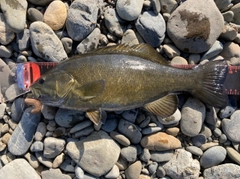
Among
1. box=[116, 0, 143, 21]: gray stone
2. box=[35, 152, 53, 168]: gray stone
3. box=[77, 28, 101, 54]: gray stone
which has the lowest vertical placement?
box=[35, 152, 53, 168]: gray stone

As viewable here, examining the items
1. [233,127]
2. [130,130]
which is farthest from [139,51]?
[233,127]

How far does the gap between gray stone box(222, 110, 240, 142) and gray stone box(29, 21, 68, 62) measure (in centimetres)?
262

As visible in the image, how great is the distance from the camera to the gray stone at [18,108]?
399 cm

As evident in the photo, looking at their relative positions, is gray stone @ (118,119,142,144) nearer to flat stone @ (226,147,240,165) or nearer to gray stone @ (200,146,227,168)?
gray stone @ (200,146,227,168)

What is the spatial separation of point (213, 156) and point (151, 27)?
2087 mm

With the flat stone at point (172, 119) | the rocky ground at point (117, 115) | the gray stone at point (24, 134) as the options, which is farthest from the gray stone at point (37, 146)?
the flat stone at point (172, 119)

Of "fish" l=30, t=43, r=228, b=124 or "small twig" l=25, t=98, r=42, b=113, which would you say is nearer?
"fish" l=30, t=43, r=228, b=124

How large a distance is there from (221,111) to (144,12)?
1.85 meters

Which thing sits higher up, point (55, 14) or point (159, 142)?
point (55, 14)

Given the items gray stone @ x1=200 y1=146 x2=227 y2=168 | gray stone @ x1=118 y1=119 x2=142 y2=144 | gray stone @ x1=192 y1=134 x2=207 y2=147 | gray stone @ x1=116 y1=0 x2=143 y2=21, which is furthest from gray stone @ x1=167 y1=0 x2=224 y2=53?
gray stone @ x1=200 y1=146 x2=227 y2=168

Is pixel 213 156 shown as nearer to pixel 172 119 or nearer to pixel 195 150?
pixel 195 150

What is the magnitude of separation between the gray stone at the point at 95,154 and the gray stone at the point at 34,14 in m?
1.86

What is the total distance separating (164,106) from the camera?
147 inches

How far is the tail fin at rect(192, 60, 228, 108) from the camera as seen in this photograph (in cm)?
368
